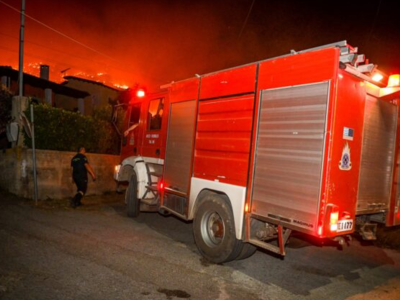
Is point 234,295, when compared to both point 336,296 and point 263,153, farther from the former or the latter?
point 263,153

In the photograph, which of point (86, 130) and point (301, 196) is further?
point (86, 130)

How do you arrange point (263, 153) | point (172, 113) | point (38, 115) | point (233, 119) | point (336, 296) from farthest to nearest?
point (38, 115) < point (172, 113) < point (233, 119) < point (263, 153) < point (336, 296)

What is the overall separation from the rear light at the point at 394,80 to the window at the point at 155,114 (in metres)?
4.22

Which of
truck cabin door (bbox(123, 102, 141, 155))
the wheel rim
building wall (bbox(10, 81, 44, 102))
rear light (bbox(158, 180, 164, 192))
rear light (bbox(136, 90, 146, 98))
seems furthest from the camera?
building wall (bbox(10, 81, 44, 102))

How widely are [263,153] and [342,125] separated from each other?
1067 millimetres

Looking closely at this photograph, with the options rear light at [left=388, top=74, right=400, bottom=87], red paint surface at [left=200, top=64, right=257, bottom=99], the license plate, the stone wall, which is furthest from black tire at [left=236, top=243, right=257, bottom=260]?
the stone wall

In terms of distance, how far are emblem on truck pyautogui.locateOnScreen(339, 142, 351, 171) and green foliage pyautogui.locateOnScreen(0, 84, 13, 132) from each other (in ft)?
35.0

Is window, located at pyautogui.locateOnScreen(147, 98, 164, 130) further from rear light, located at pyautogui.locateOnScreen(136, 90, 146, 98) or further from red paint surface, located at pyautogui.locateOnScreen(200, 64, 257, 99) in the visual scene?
red paint surface, located at pyautogui.locateOnScreen(200, 64, 257, 99)

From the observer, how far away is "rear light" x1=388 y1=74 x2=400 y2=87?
4.71 m

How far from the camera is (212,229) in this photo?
5344mm

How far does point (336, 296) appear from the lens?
13.7 ft

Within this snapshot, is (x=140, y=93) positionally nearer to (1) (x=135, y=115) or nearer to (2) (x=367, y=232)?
(1) (x=135, y=115)

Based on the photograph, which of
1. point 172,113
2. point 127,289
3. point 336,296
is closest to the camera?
point 127,289

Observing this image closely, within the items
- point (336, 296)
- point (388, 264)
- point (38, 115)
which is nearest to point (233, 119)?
point (336, 296)
